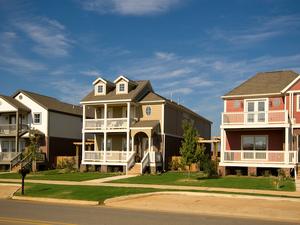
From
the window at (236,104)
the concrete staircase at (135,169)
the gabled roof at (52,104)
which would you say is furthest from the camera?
the gabled roof at (52,104)

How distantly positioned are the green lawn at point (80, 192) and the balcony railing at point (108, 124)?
1387 centimetres

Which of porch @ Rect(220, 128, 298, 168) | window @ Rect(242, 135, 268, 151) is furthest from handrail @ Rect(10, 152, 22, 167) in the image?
window @ Rect(242, 135, 268, 151)

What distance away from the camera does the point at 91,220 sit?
14109 millimetres

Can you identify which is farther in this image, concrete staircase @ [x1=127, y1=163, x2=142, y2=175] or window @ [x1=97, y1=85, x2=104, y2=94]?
window @ [x1=97, y1=85, x2=104, y2=94]

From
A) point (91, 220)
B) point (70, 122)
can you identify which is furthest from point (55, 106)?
point (91, 220)

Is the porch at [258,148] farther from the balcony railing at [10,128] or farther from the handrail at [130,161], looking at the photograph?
the balcony railing at [10,128]

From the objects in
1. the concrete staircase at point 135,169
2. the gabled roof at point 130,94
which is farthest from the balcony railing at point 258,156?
the gabled roof at point 130,94

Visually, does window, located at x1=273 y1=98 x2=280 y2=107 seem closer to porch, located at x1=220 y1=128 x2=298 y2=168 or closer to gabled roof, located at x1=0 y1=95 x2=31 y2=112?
porch, located at x1=220 y1=128 x2=298 y2=168

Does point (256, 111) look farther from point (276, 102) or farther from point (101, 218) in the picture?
point (101, 218)

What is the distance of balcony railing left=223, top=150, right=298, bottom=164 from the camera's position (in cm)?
3050

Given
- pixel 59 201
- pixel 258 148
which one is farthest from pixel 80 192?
pixel 258 148

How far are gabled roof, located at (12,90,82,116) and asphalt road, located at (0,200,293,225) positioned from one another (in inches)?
1113

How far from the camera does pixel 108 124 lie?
3988cm

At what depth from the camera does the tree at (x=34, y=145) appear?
38500mm
